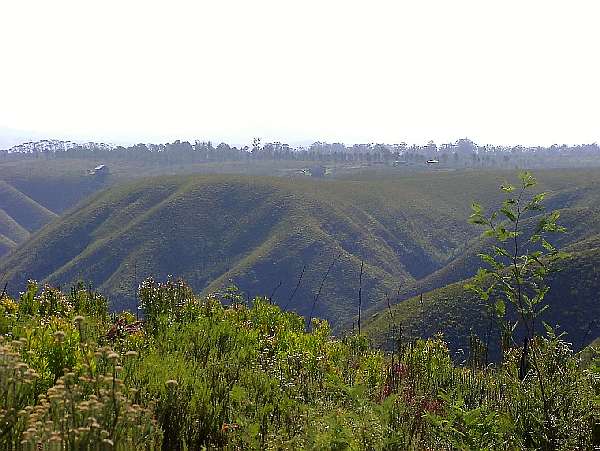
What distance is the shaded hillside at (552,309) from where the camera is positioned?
134 feet

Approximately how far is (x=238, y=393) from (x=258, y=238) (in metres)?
108

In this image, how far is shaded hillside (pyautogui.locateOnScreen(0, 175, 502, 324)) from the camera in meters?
97.1

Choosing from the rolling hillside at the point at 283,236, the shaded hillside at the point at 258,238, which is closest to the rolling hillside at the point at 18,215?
the rolling hillside at the point at 283,236

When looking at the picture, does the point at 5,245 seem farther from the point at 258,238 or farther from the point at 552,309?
the point at 552,309

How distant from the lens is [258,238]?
113 meters

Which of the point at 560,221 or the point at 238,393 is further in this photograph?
the point at 560,221

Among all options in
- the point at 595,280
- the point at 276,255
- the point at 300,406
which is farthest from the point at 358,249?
the point at 300,406

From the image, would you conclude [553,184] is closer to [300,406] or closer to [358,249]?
[358,249]

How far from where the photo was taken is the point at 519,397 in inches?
182

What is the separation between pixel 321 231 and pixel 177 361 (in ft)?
338

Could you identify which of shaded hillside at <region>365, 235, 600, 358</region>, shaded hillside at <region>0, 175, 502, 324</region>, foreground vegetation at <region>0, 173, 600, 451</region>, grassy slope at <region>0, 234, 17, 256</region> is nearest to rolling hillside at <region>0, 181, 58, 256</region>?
grassy slope at <region>0, 234, 17, 256</region>

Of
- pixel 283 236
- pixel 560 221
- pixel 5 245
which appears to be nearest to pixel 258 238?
pixel 283 236

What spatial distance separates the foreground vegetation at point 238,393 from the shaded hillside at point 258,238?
76907 millimetres

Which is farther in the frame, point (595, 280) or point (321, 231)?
point (321, 231)
